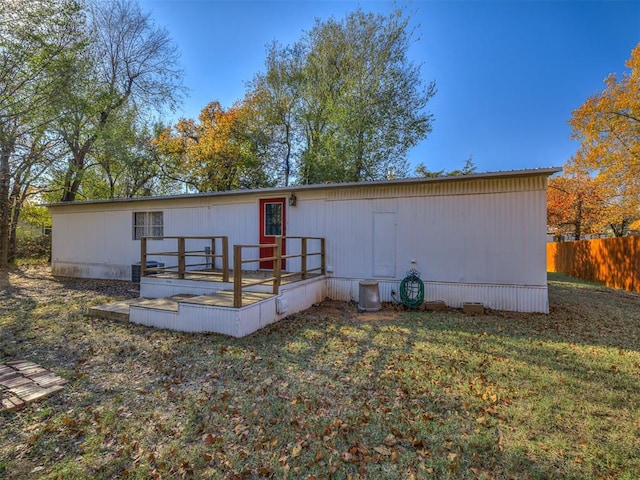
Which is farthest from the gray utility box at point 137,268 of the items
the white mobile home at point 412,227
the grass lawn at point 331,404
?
the grass lawn at point 331,404

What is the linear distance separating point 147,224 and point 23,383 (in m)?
7.34

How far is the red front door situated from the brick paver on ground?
5.17 m

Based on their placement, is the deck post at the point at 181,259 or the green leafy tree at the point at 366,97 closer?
the deck post at the point at 181,259

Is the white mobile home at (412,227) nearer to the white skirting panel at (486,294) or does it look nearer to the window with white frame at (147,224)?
the white skirting panel at (486,294)

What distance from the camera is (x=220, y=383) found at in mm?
3414

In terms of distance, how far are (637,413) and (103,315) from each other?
7680 mm

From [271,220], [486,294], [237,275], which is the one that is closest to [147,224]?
[271,220]

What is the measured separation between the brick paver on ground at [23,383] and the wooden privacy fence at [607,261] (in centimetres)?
1389

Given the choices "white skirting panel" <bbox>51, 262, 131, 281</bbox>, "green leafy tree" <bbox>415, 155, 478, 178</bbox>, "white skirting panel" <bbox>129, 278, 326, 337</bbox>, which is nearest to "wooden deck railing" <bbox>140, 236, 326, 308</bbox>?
"white skirting panel" <bbox>129, 278, 326, 337</bbox>

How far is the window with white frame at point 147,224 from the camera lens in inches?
387

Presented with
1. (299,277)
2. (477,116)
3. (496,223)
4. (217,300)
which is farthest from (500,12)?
(217,300)

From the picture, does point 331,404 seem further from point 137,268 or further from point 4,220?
point 4,220

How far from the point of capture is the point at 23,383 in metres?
3.35

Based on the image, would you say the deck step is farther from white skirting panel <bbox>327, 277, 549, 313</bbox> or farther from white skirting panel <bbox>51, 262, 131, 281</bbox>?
white skirting panel <bbox>51, 262, 131, 281</bbox>
